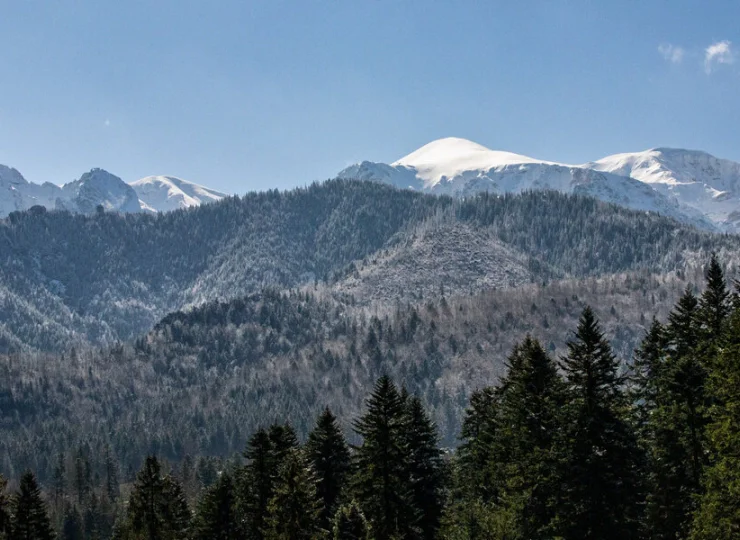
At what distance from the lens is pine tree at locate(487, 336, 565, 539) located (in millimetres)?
42156

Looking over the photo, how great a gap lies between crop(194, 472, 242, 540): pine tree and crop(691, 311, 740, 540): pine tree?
36.9 metres

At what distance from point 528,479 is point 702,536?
32.3 ft

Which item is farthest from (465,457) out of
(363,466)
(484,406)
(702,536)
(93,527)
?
(93,527)

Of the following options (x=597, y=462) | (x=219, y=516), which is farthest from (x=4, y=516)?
(x=597, y=462)

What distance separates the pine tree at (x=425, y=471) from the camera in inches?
2120

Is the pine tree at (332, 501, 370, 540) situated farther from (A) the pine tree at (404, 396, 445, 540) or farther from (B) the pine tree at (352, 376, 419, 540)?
(A) the pine tree at (404, 396, 445, 540)

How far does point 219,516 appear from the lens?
6322cm

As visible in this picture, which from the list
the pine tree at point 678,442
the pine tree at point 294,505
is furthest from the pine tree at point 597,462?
the pine tree at point 294,505

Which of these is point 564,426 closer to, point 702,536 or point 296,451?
point 702,536

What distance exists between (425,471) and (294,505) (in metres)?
8.90

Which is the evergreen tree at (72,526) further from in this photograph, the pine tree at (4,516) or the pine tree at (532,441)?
the pine tree at (532,441)

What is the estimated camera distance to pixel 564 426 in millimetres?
40625

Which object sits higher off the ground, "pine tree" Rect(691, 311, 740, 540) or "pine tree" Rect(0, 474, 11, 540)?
"pine tree" Rect(691, 311, 740, 540)

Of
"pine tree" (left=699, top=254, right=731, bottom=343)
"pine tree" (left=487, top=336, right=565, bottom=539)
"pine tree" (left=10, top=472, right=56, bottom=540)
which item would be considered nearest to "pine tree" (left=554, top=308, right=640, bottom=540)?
"pine tree" (left=487, top=336, right=565, bottom=539)
